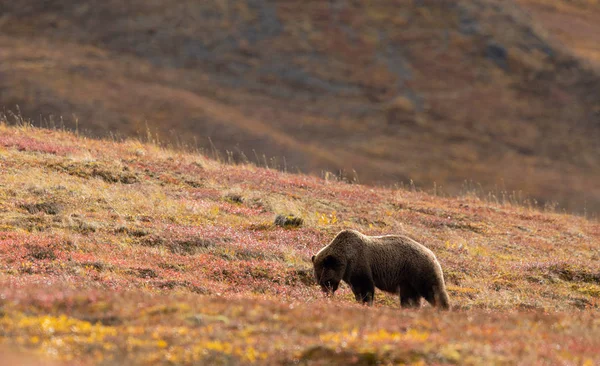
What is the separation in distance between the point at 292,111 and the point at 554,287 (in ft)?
194

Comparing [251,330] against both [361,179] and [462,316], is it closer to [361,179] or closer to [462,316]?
[462,316]

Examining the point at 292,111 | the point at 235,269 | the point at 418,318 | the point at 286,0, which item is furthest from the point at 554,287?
the point at 286,0

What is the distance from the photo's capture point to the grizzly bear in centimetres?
1502

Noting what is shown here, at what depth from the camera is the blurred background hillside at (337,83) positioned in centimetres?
6944

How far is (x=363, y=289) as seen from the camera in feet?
51.0

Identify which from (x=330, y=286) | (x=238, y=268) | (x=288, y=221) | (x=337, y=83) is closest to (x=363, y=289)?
(x=330, y=286)

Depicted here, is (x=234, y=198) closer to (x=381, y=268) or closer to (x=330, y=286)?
(x=330, y=286)

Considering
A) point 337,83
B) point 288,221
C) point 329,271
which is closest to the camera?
point 329,271

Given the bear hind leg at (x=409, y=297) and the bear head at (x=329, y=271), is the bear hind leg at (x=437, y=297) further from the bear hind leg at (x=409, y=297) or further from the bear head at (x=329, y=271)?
the bear head at (x=329, y=271)

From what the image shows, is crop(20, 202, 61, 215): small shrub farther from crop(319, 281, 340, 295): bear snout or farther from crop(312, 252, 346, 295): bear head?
crop(319, 281, 340, 295): bear snout

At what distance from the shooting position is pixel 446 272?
787 inches

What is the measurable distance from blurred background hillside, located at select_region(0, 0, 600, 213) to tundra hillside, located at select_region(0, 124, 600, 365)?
35.0m

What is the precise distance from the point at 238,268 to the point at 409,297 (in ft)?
13.5

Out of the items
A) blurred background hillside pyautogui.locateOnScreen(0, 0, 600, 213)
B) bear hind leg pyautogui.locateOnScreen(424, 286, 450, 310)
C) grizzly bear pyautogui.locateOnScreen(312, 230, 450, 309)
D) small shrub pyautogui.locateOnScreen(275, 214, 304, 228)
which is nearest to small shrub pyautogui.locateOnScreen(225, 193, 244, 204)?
small shrub pyautogui.locateOnScreen(275, 214, 304, 228)
